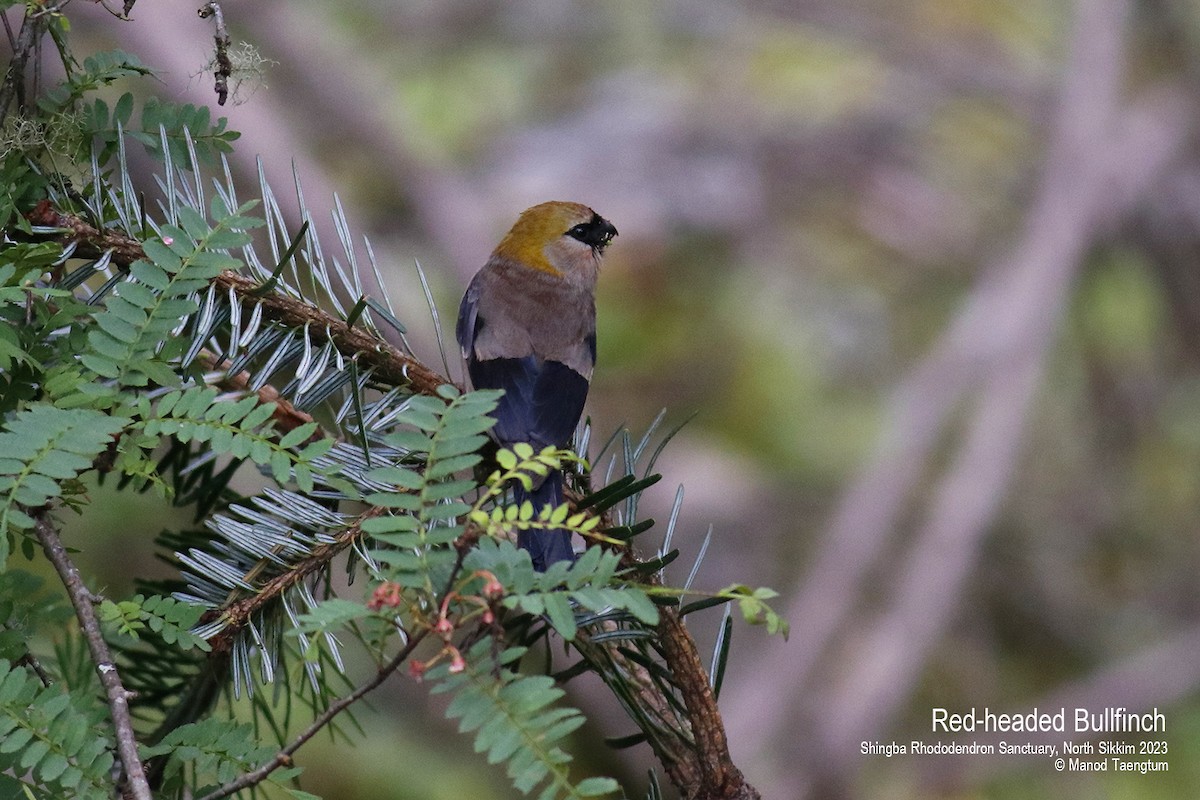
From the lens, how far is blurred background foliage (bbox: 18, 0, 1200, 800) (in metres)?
3.97

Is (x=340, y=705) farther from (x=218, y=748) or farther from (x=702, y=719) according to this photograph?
(x=702, y=719)

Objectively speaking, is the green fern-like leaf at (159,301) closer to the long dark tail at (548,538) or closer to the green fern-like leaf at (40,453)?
the green fern-like leaf at (40,453)

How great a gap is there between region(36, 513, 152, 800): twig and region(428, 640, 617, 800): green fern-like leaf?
0.89ft

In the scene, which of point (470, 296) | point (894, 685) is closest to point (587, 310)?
point (470, 296)

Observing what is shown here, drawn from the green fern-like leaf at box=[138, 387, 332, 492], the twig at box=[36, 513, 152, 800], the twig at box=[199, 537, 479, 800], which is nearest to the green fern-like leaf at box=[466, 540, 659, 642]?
the twig at box=[199, 537, 479, 800]

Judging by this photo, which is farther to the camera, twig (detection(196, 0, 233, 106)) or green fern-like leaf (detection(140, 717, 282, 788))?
twig (detection(196, 0, 233, 106))

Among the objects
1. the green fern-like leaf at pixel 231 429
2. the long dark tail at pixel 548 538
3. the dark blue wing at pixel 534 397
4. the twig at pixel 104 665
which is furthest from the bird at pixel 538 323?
the twig at pixel 104 665

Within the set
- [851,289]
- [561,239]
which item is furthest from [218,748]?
[851,289]

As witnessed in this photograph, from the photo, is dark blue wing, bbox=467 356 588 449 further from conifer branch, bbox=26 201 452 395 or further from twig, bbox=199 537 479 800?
twig, bbox=199 537 479 800

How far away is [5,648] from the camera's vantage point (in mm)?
1041

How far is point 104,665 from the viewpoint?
998 millimetres

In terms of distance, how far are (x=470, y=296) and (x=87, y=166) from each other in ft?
5.89

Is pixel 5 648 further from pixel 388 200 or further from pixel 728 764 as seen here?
pixel 388 200

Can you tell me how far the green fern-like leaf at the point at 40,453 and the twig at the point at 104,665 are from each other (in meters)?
0.05
